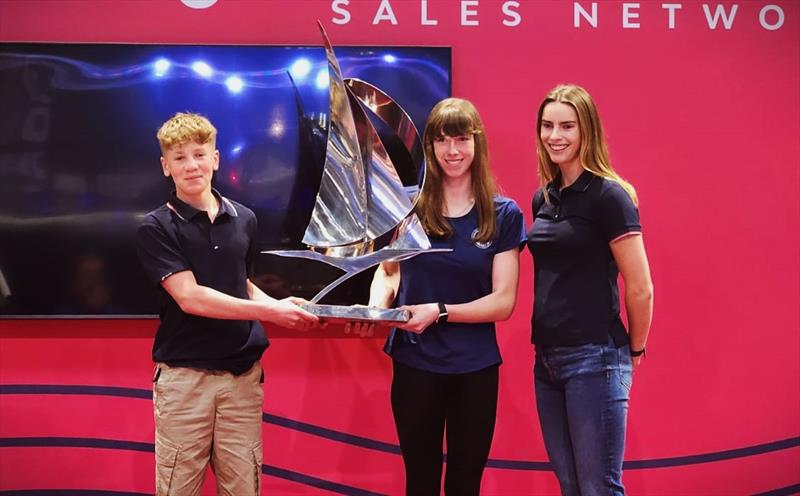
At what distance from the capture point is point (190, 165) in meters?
2.20

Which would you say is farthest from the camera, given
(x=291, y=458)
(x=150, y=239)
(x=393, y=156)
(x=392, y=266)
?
(x=291, y=458)

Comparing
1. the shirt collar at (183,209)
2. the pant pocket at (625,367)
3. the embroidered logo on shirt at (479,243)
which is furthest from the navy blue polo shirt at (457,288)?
the shirt collar at (183,209)

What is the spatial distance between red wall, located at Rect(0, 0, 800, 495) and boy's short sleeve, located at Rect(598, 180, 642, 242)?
95 cm

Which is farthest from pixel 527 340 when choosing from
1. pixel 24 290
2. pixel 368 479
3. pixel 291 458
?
pixel 24 290

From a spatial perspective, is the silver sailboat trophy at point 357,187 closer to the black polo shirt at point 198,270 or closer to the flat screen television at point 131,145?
the black polo shirt at point 198,270

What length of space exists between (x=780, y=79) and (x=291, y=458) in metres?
2.45

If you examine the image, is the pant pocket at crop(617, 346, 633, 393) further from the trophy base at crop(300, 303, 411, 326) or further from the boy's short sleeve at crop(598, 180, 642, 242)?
the trophy base at crop(300, 303, 411, 326)

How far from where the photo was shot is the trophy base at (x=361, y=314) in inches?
82.7

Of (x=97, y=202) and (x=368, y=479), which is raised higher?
(x=97, y=202)

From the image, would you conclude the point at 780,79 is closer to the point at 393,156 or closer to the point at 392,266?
the point at 393,156

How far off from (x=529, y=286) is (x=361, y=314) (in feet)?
3.57

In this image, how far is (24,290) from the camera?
287cm

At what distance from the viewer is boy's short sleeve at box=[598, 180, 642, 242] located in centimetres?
204

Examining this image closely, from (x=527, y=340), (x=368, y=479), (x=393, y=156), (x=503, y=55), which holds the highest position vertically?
(x=503, y=55)
